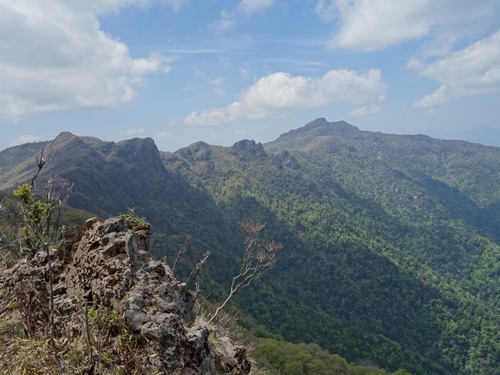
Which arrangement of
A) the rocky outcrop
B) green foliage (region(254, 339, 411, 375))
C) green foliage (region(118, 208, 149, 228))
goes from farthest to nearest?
green foliage (region(254, 339, 411, 375)) → green foliage (region(118, 208, 149, 228)) → the rocky outcrop

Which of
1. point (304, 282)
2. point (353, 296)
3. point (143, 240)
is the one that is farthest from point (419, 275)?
point (143, 240)

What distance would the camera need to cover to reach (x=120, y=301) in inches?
328

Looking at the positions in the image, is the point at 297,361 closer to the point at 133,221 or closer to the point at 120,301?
the point at 133,221

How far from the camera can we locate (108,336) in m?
7.62

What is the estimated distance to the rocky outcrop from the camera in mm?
7547

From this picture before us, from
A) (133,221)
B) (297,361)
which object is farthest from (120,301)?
(297,361)

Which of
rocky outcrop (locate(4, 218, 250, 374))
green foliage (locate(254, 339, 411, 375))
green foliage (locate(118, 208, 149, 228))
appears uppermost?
green foliage (locate(118, 208, 149, 228))

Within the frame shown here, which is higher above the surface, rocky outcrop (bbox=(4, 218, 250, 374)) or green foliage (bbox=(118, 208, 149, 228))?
green foliage (bbox=(118, 208, 149, 228))

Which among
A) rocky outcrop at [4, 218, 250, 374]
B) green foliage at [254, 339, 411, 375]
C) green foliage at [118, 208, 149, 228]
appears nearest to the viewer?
rocky outcrop at [4, 218, 250, 374]

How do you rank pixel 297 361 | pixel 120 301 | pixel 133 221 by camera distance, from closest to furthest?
pixel 120 301 < pixel 133 221 < pixel 297 361

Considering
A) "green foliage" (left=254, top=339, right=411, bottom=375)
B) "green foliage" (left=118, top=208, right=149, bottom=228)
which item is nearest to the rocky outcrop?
"green foliage" (left=118, top=208, right=149, bottom=228)

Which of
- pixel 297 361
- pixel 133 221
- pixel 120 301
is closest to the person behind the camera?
pixel 120 301

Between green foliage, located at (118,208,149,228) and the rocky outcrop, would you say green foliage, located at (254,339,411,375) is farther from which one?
the rocky outcrop

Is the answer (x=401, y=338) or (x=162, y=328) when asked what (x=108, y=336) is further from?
(x=401, y=338)
